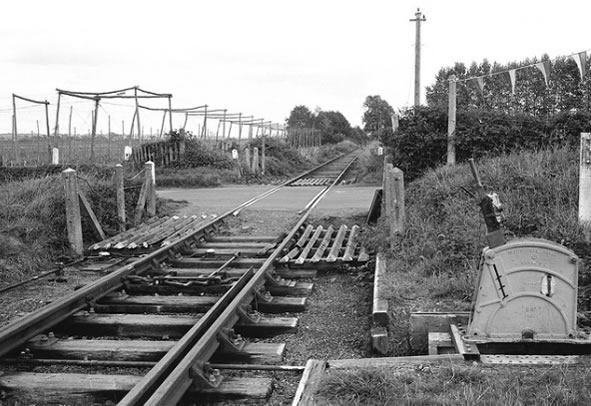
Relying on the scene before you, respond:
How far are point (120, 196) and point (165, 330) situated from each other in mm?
6140

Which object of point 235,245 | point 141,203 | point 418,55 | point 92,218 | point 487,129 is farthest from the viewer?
point 418,55

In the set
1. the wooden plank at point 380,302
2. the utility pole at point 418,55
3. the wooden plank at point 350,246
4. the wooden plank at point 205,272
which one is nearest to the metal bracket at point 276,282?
the wooden plank at point 205,272

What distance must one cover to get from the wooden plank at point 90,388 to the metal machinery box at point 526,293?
168cm

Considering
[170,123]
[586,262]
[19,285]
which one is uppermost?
[170,123]

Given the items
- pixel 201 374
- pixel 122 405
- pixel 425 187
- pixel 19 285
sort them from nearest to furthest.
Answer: pixel 122 405 < pixel 201 374 < pixel 19 285 < pixel 425 187

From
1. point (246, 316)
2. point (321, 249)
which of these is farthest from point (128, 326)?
point (321, 249)

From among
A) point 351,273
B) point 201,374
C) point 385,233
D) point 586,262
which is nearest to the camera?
point 201,374

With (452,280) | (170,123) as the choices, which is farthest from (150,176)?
(170,123)

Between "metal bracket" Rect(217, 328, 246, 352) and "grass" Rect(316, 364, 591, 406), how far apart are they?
1392 mm

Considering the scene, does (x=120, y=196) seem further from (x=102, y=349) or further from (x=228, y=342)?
(x=228, y=342)

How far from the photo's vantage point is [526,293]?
4.34 m

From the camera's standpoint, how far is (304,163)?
3791 cm

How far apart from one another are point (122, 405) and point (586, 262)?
15.9 ft

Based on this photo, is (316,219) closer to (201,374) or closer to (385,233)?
(385,233)
